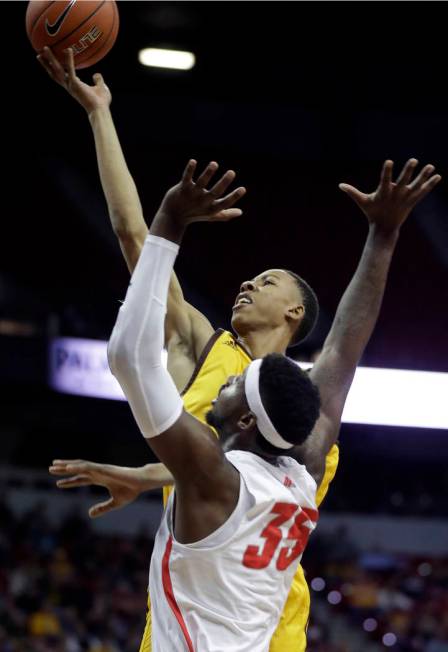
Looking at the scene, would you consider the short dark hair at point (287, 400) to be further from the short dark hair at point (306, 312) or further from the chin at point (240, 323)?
the short dark hair at point (306, 312)

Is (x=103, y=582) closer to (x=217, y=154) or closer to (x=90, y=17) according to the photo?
(x=217, y=154)

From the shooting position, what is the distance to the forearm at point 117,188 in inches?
143

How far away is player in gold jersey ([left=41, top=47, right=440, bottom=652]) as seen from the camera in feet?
10.3

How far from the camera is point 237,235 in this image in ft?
37.1

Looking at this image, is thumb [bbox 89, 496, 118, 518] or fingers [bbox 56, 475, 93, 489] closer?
fingers [bbox 56, 475, 93, 489]

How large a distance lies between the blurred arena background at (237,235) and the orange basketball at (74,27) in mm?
4335

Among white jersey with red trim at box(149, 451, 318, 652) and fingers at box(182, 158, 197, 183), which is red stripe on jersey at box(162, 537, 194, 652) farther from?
fingers at box(182, 158, 197, 183)

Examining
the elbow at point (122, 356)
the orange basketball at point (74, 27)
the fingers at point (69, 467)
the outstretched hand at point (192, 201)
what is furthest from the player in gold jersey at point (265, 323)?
the outstretched hand at point (192, 201)

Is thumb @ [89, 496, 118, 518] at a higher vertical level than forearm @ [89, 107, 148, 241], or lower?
lower

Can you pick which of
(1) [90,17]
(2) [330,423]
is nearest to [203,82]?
(1) [90,17]

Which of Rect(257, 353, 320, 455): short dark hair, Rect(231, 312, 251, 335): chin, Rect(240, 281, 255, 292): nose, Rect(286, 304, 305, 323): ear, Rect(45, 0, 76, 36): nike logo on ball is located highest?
Rect(45, 0, 76, 36): nike logo on ball

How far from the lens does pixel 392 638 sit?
14125 millimetres

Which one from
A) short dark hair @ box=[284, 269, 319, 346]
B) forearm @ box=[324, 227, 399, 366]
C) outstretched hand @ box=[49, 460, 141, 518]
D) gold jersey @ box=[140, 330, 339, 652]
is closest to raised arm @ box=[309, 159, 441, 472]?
forearm @ box=[324, 227, 399, 366]

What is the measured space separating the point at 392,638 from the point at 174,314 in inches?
442
